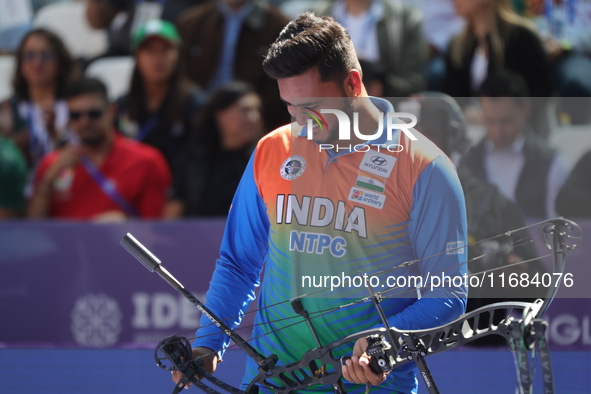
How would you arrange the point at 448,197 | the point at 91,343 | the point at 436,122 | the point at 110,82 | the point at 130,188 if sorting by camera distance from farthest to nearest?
the point at 110,82 < the point at 130,188 < the point at 91,343 < the point at 436,122 < the point at 448,197

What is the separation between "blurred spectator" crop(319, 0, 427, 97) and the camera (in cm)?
516

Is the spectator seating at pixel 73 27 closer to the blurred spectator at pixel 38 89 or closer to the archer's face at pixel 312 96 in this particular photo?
the blurred spectator at pixel 38 89

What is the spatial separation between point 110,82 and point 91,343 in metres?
1.92

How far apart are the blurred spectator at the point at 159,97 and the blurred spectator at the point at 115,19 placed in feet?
1.04

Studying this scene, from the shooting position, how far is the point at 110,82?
5.82 meters

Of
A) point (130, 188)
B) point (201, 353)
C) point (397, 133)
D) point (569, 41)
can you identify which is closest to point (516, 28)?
point (569, 41)

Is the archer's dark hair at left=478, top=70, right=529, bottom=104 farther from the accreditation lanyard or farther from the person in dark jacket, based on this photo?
the accreditation lanyard

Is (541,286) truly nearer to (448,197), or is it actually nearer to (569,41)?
(448,197)

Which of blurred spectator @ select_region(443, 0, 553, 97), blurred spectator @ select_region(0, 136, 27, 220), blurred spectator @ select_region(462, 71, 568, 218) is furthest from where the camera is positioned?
blurred spectator @ select_region(0, 136, 27, 220)

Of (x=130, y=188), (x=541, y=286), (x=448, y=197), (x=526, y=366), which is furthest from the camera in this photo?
(x=130, y=188)

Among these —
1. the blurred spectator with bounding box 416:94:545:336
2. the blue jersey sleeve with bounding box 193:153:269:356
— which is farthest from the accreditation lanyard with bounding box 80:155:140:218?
the blurred spectator with bounding box 416:94:545:336

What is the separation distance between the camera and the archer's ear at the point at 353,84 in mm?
2240

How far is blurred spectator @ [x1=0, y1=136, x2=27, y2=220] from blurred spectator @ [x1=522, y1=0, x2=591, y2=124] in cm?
344

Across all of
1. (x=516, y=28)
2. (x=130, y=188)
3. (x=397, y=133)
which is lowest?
(x=130, y=188)
